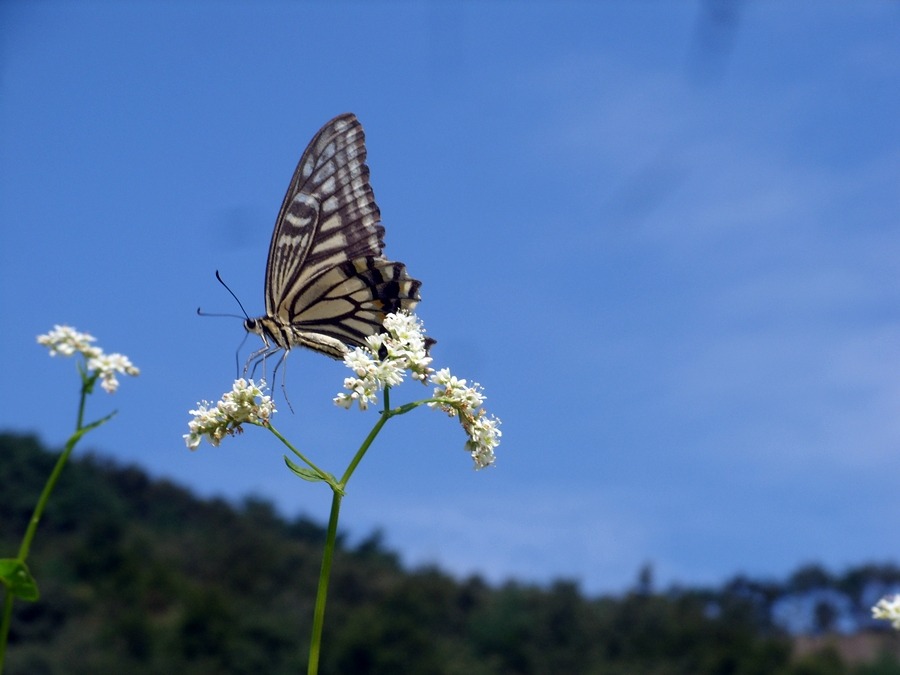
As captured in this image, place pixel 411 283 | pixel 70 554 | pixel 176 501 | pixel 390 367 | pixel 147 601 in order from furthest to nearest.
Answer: pixel 176 501, pixel 70 554, pixel 147 601, pixel 411 283, pixel 390 367

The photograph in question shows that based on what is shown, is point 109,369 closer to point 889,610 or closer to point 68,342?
point 68,342

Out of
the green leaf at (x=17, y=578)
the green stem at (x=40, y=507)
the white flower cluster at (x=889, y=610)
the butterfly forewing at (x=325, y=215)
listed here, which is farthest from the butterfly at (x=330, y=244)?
the white flower cluster at (x=889, y=610)

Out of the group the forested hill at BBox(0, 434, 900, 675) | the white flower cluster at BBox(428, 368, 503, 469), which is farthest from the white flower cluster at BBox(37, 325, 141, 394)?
the forested hill at BBox(0, 434, 900, 675)

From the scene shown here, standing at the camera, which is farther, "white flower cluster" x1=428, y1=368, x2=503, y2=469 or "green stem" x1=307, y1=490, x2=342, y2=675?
"white flower cluster" x1=428, y1=368, x2=503, y2=469

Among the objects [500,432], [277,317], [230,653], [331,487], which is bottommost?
[331,487]

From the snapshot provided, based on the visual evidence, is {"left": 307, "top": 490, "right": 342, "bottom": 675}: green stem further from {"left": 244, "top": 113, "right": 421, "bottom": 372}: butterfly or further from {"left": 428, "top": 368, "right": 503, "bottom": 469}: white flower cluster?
{"left": 244, "top": 113, "right": 421, "bottom": 372}: butterfly

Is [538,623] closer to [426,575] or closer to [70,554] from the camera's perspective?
[426,575]

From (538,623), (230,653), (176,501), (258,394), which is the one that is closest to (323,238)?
(258,394)

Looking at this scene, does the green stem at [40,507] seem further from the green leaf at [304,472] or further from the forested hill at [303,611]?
the forested hill at [303,611]
